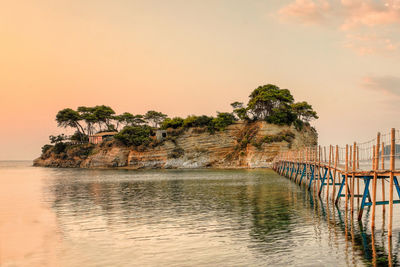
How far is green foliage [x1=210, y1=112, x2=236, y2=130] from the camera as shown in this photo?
11238 cm

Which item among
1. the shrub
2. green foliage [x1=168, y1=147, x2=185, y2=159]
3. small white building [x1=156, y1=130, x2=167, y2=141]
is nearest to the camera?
green foliage [x1=168, y1=147, x2=185, y2=159]

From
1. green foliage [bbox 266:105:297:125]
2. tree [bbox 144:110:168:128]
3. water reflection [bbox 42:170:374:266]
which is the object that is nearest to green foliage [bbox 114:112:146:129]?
tree [bbox 144:110:168:128]

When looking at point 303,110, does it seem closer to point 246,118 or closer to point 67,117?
point 246,118

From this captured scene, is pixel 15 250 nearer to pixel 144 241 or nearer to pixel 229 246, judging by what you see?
pixel 144 241

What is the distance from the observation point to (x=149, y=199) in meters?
37.8

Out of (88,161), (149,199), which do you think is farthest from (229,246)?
(88,161)

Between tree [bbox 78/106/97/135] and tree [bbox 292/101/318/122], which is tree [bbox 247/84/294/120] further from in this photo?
tree [bbox 78/106/97/135]

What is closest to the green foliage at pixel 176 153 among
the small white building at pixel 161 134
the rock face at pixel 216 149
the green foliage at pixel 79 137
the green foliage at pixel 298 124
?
the rock face at pixel 216 149

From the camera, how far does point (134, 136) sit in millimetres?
118062

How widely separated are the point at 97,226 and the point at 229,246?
9.67 metres

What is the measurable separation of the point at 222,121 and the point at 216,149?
27.6ft

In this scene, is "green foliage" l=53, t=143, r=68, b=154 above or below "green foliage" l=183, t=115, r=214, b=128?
below

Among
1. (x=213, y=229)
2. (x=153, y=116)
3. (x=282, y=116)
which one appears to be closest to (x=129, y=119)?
(x=153, y=116)

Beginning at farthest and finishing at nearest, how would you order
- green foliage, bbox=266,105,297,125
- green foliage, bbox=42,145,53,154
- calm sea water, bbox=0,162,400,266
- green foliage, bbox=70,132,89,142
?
1. green foliage, bbox=42,145,53,154
2. green foliage, bbox=70,132,89,142
3. green foliage, bbox=266,105,297,125
4. calm sea water, bbox=0,162,400,266
